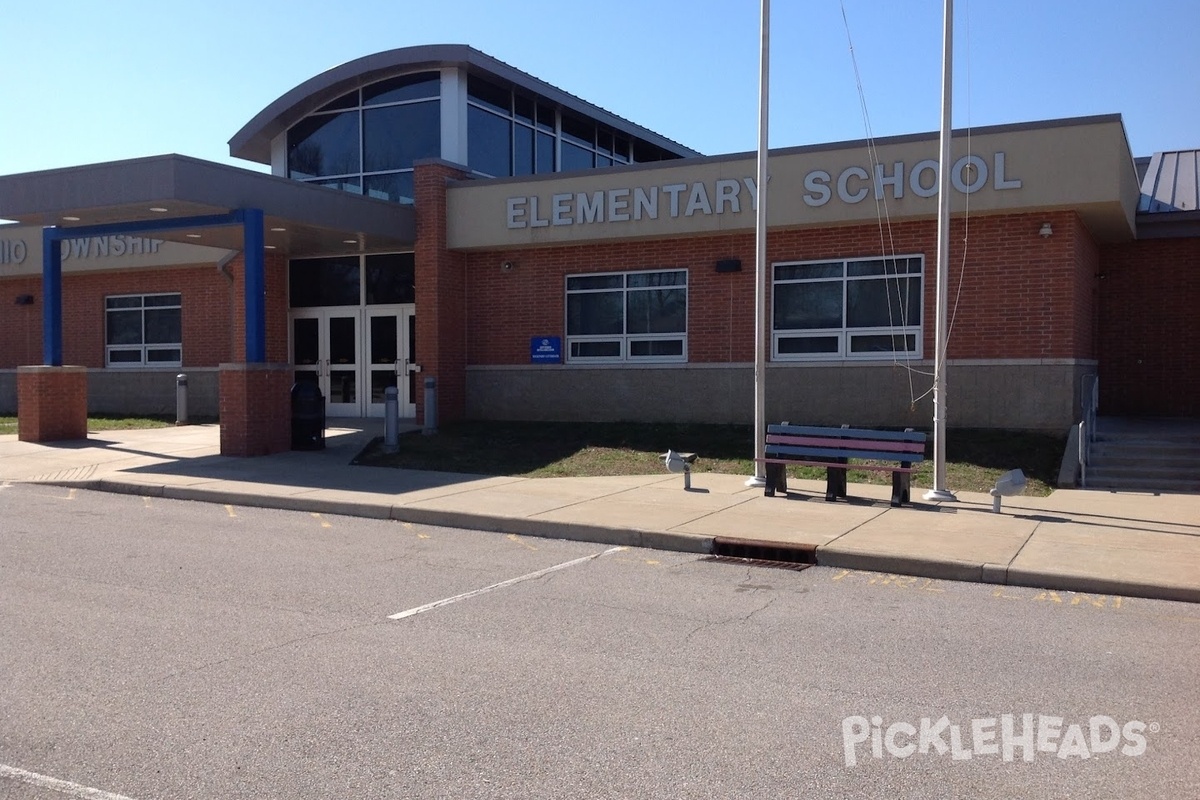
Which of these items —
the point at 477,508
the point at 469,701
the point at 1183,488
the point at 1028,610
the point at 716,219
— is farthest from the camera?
the point at 716,219

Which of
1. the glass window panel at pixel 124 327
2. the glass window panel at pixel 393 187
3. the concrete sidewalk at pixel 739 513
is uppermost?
the glass window panel at pixel 393 187

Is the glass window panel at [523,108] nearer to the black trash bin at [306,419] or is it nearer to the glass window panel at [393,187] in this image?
the glass window panel at [393,187]

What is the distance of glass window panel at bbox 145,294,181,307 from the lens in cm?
2409

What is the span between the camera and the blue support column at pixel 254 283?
16062 millimetres

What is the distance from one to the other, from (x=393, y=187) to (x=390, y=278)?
225 cm

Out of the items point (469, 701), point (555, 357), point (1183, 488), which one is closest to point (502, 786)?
point (469, 701)

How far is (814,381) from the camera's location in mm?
17266

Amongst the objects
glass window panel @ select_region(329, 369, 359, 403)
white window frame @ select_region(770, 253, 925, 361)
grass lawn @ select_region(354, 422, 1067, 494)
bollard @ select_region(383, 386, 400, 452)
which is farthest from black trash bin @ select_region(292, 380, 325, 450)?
white window frame @ select_region(770, 253, 925, 361)

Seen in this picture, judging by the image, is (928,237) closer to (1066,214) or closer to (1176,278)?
(1066,214)

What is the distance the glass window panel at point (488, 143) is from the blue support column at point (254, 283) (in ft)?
22.3

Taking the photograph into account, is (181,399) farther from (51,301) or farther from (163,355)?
(51,301)

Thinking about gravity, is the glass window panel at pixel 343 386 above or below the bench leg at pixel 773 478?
above

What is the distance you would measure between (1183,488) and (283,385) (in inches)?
508

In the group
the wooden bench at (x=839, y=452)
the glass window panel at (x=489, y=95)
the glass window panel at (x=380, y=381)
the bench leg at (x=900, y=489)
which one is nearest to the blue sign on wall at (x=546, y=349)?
the glass window panel at (x=380, y=381)
